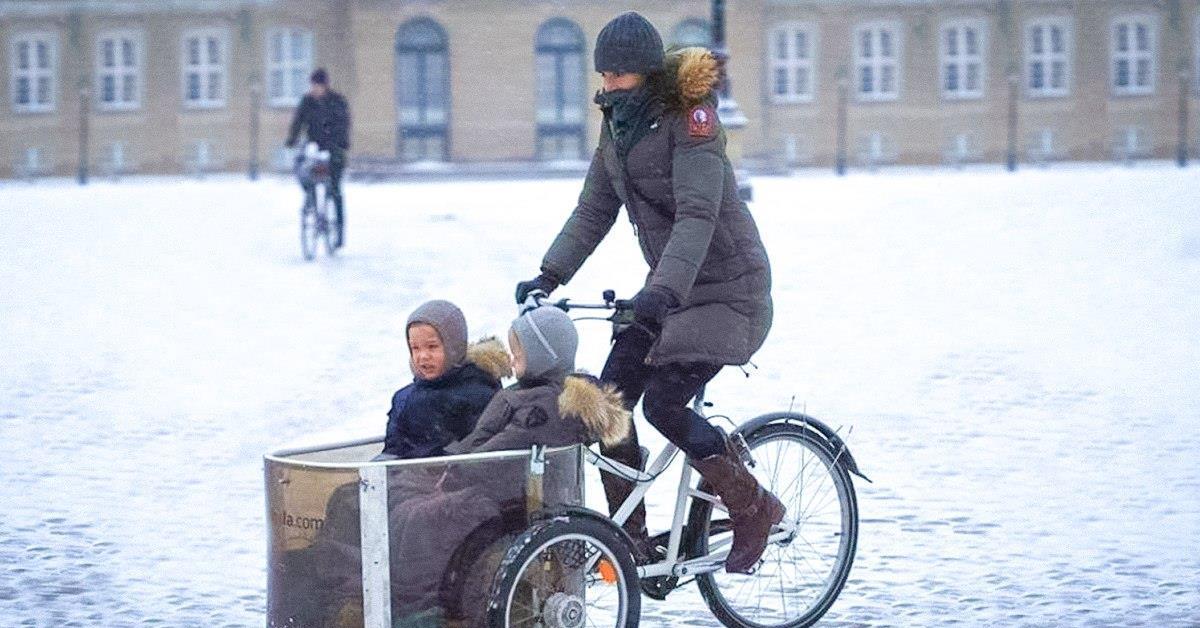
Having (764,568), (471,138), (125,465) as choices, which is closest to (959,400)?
(125,465)

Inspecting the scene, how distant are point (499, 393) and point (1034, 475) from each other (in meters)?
3.84

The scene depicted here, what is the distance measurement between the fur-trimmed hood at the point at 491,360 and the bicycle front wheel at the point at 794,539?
0.62 meters

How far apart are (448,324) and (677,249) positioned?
645 millimetres

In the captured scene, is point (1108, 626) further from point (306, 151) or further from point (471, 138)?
point (471, 138)

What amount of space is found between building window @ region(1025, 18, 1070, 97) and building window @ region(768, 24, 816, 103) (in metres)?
4.83

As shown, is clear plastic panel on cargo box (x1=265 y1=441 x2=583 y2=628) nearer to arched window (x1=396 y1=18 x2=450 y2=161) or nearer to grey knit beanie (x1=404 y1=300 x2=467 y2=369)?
grey knit beanie (x1=404 y1=300 x2=467 y2=369)

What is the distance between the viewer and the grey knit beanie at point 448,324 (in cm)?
532

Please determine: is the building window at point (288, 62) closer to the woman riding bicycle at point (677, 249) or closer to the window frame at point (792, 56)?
the window frame at point (792, 56)

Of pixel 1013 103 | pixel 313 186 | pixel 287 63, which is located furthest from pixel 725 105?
pixel 287 63

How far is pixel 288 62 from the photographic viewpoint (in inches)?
1839

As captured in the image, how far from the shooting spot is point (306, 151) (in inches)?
746

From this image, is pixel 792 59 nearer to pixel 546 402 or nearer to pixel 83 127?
pixel 83 127

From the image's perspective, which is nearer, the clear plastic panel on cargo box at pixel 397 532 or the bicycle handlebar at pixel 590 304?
the clear plastic panel on cargo box at pixel 397 532

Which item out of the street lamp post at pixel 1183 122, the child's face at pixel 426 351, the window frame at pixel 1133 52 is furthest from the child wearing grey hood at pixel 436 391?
the window frame at pixel 1133 52
